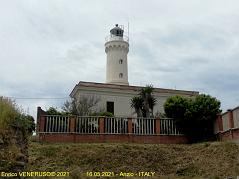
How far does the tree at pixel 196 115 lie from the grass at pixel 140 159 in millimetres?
2393

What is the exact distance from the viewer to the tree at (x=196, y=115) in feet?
67.9

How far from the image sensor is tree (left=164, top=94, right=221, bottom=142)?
20.7m

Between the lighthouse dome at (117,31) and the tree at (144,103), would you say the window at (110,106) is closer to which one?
the tree at (144,103)

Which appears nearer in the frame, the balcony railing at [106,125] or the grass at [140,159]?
the grass at [140,159]

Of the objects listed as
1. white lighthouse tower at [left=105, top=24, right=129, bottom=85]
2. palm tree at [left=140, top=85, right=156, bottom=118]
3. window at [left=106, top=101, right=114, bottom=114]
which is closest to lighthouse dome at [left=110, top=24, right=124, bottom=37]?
white lighthouse tower at [left=105, top=24, right=129, bottom=85]

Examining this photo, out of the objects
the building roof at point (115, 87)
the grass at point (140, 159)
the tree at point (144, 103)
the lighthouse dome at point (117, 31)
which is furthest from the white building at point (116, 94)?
the grass at point (140, 159)

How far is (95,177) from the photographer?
45.1 ft

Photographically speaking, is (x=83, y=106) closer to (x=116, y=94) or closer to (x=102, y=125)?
(x=116, y=94)

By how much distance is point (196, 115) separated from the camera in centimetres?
2075

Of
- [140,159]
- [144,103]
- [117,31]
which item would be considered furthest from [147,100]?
[117,31]

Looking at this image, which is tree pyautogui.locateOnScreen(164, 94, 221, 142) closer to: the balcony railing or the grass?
the balcony railing

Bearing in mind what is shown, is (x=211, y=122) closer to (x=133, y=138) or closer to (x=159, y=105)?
(x=133, y=138)

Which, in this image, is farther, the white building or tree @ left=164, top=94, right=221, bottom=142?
the white building

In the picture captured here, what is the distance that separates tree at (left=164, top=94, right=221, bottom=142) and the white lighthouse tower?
14.1 m
